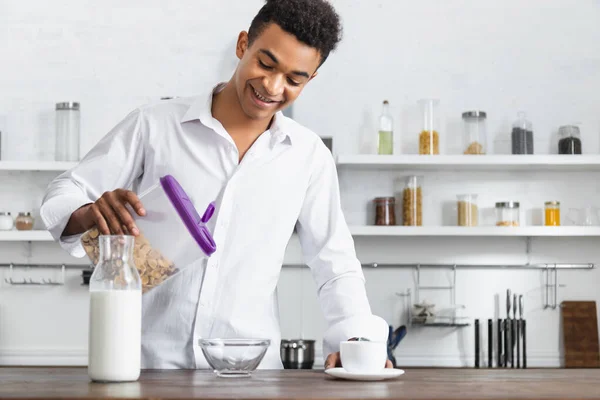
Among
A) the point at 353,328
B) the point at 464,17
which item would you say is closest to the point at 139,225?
the point at 353,328

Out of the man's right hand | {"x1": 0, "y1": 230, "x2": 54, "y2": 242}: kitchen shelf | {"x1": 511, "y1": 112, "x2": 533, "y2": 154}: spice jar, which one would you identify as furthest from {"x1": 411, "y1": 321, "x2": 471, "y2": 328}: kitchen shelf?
the man's right hand

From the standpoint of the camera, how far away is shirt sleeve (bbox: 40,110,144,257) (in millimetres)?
1825

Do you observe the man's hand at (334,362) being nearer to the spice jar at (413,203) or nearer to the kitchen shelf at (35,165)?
the spice jar at (413,203)

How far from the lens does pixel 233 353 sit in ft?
4.77

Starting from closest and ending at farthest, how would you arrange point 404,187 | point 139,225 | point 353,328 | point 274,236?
1. point 139,225
2. point 353,328
3. point 274,236
4. point 404,187

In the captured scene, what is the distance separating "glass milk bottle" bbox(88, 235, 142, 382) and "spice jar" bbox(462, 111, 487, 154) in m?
2.86

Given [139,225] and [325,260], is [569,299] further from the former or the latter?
[139,225]

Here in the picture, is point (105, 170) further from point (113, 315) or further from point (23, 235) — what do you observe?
point (23, 235)

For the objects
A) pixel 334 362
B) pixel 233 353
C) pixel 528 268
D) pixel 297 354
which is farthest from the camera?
pixel 528 268

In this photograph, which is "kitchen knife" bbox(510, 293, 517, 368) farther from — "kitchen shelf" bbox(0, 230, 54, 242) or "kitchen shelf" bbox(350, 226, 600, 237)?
"kitchen shelf" bbox(0, 230, 54, 242)

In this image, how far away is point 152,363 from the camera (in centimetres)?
188

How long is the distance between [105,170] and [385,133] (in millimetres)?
2221

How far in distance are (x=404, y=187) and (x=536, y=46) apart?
993mm

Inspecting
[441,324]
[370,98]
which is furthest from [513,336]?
[370,98]
